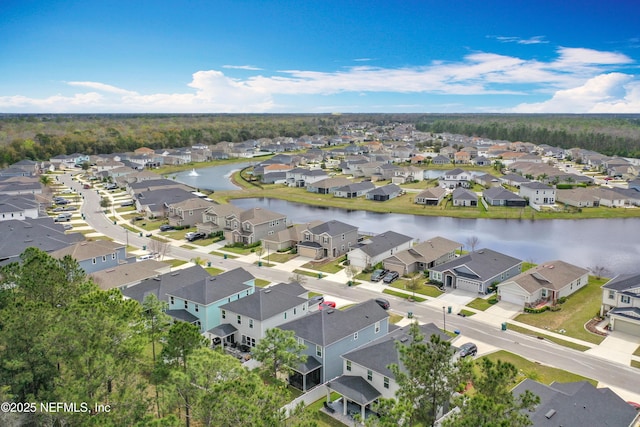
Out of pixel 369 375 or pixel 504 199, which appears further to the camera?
pixel 504 199

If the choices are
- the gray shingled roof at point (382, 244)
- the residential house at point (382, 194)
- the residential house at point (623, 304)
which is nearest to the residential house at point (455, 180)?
the residential house at point (382, 194)

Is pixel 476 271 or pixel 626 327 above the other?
pixel 476 271

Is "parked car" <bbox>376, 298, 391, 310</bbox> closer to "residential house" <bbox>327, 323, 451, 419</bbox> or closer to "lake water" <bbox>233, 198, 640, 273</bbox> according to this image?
"residential house" <bbox>327, 323, 451, 419</bbox>

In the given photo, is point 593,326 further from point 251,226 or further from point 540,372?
point 251,226

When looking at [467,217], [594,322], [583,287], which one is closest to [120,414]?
[594,322]

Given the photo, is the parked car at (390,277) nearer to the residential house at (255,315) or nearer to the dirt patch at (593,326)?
the residential house at (255,315)

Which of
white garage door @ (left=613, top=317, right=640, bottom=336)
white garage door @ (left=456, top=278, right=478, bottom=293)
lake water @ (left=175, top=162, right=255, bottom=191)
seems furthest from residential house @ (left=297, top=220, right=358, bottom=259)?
lake water @ (left=175, top=162, right=255, bottom=191)

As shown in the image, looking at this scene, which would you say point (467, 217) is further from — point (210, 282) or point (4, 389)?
point (4, 389)

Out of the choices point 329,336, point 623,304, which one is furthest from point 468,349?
point 623,304
